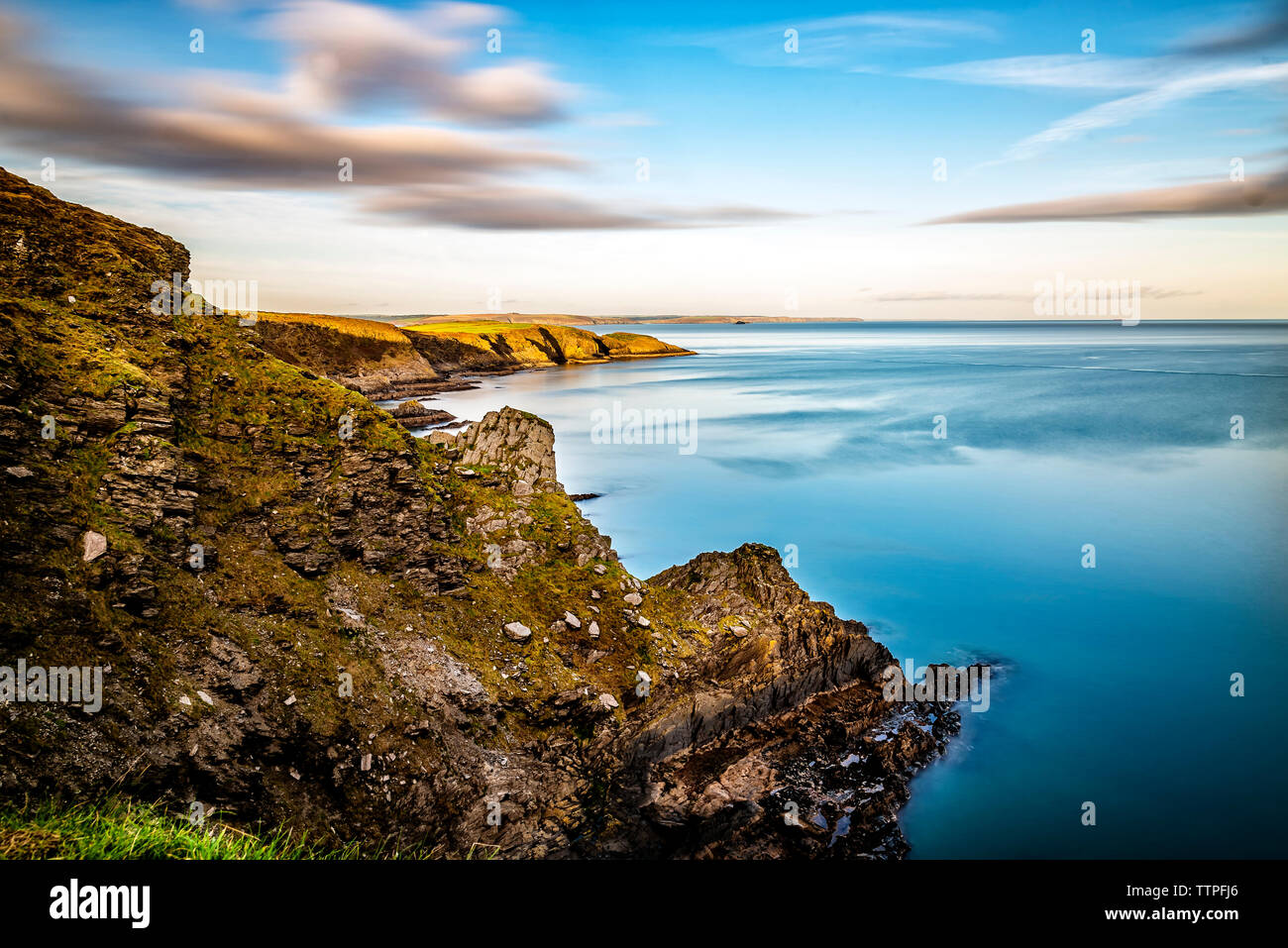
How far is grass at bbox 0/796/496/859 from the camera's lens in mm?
6117

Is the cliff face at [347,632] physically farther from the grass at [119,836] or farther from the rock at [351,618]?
the grass at [119,836]

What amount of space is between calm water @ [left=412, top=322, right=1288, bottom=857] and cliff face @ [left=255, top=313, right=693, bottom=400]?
1981cm

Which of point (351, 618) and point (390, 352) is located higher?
point (390, 352)

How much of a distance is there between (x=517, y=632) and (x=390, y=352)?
82875 millimetres

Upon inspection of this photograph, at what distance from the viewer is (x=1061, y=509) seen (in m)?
35.9

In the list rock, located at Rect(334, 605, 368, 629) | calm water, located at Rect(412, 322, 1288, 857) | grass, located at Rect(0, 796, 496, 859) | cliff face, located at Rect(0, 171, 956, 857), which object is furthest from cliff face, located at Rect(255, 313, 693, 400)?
grass, located at Rect(0, 796, 496, 859)

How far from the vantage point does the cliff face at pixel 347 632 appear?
410 inches

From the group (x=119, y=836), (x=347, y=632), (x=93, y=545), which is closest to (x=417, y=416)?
(x=347, y=632)

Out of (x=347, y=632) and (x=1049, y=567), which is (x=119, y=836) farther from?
(x=1049, y=567)

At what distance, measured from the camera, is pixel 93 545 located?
11.0 meters
